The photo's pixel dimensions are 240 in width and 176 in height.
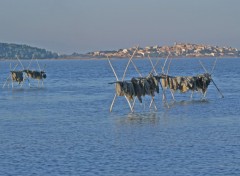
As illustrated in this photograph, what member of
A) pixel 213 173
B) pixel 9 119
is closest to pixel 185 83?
pixel 9 119

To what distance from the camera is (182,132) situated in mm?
28562

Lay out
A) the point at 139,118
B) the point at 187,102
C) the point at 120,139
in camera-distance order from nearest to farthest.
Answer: the point at 120,139, the point at 139,118, the point at 187,102

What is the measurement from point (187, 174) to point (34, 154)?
6.24 metres

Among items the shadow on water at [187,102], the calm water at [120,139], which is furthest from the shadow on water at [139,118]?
the shadow on water at [187,102]

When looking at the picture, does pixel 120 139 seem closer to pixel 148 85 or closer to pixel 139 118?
pixel 139 118

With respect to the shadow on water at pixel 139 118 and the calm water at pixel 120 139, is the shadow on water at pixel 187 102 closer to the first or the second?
the calm water at pixel 120 139

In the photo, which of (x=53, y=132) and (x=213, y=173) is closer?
(x=213, y=173)

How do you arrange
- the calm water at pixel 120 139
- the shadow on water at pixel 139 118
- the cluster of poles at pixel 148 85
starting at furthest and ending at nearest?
the cluster of poles at pixel 148 85 → the shadow on water at pixel 139 118 → the calm water at pixel 120 139

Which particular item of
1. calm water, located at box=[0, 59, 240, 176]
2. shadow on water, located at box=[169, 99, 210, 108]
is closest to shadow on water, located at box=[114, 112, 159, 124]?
calm water, located at box=[0, 59, 240, 176]

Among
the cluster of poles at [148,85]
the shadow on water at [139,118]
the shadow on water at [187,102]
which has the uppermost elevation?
the cluster of poles at [148,85]

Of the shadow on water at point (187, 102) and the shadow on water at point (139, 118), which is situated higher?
the shadow on water at point (139, 118)

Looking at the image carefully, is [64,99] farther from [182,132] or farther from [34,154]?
[34,154]

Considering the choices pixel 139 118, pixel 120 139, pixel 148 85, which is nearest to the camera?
pixel 120 139

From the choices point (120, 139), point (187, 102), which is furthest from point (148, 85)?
point (120, 139)
